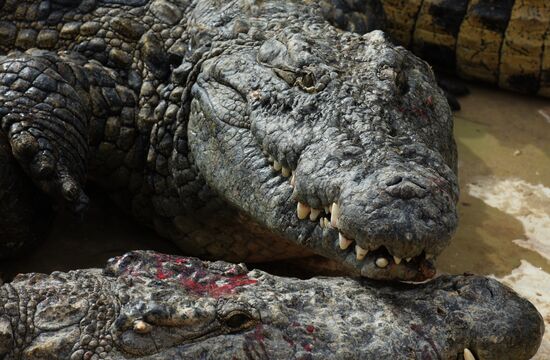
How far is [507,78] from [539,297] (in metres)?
2.24

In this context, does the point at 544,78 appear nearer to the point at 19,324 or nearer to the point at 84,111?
the point at 84,111

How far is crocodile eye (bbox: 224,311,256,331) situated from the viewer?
2.91 m

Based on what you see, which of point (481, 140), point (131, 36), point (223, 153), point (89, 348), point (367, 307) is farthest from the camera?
point (481, 140)

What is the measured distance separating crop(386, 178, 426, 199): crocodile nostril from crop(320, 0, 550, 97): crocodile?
2.97 metres

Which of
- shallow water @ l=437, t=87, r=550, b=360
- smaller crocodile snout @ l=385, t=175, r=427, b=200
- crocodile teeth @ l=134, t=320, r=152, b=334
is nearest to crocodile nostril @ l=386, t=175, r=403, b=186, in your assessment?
smaller crocodile snout @ l=385, t=175, r=427, b=200

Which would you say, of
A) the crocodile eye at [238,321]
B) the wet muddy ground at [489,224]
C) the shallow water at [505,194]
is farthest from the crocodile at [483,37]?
the crocodile eye at [238,321]

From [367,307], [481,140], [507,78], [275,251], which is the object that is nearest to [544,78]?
[507,78]

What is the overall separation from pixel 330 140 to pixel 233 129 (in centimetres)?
60

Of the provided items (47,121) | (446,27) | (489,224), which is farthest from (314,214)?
(446,27)

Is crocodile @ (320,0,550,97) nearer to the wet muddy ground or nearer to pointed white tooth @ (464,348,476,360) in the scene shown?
the wet muddy ground

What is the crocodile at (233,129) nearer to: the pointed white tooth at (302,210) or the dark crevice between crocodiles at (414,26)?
the pointed white tooth at (302,210)

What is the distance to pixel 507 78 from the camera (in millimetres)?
6270

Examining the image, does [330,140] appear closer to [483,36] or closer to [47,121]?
[47,121]

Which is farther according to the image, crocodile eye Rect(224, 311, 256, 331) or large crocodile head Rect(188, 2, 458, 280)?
large crocodile head Rect(188, 2, 458, 280)
